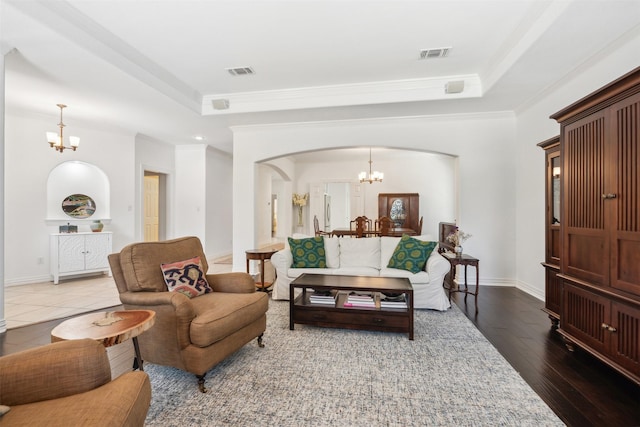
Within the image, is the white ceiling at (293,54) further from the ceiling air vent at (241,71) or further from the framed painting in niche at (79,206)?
the framed painting in niche at (79,206)

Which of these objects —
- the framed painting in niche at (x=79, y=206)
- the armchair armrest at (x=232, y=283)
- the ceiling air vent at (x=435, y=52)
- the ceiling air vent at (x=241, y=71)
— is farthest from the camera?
the framed painting in niche at (x=79, y=206)

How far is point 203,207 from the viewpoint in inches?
277

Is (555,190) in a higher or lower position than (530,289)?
higher

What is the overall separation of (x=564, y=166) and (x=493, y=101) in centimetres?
220

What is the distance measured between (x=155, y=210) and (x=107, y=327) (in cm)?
678

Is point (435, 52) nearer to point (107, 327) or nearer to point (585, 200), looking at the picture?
point (585, 200)

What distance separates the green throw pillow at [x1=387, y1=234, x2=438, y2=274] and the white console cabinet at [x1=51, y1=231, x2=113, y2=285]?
16.8ft

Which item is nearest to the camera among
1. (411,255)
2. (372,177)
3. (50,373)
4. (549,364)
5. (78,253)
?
(50,373)

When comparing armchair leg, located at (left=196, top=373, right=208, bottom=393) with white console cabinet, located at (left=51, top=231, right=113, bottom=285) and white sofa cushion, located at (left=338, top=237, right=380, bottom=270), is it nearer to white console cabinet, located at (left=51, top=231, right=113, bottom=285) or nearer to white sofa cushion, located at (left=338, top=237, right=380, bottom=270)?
white sofa cushion, located at (left=338, top=237, right=380, bottom=270)

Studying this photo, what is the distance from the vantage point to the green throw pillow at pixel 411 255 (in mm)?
3734

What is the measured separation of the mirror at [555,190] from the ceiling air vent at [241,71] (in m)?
3.68

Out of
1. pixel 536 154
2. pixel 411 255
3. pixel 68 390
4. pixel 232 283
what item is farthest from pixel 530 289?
pixel 68 390

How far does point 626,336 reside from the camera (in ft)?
6.45

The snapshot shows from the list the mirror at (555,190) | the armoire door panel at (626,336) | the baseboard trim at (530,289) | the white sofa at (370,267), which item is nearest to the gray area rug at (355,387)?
the armoire door panel at (626,336)
